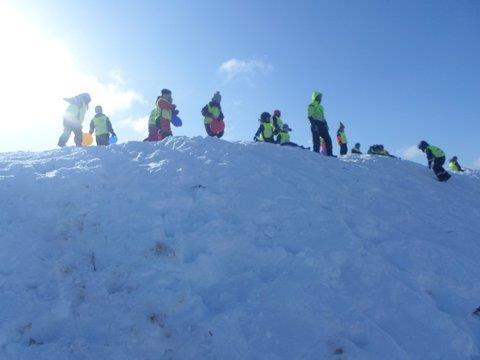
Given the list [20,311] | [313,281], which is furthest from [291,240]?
[20,311]

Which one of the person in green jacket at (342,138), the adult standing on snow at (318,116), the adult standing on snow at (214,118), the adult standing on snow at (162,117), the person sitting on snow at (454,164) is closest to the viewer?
the adult standing on snow at (162,117)

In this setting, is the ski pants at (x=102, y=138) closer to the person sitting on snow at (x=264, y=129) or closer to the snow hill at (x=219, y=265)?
the snow hill at (x=219, y=265)

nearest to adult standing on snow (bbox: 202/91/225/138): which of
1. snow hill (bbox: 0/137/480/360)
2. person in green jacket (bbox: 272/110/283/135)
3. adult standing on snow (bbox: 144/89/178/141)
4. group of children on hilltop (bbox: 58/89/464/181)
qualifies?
group of children on hilltop (bbox: 58/89/464/181)

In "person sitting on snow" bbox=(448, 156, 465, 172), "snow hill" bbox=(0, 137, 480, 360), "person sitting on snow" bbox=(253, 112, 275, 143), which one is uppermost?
"person sitting on snow" bbox=(253, 112, 275, 143)

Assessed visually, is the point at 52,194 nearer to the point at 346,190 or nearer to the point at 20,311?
the point at 20,311

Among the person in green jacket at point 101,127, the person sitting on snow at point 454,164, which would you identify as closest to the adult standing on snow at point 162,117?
the person in green jacket at point 101,127

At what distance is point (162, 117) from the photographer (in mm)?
15180

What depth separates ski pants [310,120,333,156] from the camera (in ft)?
50.9

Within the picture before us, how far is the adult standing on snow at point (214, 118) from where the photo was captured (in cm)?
1628

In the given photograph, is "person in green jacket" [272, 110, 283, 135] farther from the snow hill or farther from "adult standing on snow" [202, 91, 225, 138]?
the snow hill

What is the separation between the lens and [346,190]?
1092 cm

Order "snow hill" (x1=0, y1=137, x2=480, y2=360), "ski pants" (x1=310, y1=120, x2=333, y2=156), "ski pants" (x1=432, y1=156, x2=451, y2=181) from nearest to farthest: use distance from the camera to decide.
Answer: "snow hill" (x1=0, y1=137, x2=480, y2=360)
"ski pants" (x1=432, y1=156, x2=451, y2=181)
"ski pants" (x1=310, y1=120, x2=333, y2=156)

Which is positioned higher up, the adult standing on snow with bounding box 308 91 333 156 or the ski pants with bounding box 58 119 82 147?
the adult standing on snow with bounding box 308 91 333 156

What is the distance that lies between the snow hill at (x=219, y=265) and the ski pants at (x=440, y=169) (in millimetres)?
3993
